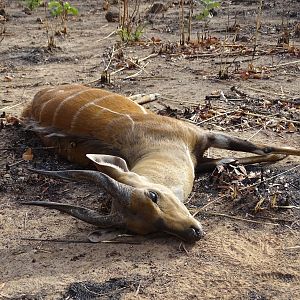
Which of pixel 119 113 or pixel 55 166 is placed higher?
pixel 119 113

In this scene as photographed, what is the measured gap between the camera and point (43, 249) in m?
4.55

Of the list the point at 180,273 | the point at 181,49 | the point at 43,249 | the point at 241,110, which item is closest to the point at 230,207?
the point at 180,273

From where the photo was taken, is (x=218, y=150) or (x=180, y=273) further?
(x=218, y=150)

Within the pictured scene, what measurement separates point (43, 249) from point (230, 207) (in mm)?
1300

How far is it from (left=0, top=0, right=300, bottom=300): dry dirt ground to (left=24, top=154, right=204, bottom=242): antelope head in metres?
0.13

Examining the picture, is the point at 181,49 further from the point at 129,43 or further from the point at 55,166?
the point at 55,166

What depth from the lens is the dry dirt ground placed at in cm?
409

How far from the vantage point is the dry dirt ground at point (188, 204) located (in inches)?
161

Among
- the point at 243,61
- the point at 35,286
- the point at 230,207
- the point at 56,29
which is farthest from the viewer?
the point at 56,29

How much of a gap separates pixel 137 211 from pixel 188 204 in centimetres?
76

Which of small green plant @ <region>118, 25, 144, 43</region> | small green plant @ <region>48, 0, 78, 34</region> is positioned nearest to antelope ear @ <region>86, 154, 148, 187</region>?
small green plant @ <region>118, 25, 144, 43</region>

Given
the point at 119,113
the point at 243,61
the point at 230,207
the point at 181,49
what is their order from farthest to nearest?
the point at 181,49 < the point at 243,61 < the point at 119,113 < the point at 230,207

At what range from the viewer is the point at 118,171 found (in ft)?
15.4

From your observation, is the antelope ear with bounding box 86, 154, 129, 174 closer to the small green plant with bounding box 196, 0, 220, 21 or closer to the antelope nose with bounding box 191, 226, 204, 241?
the antelope nose with bounding box 191, 226, 204, 241
